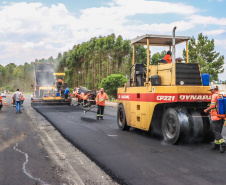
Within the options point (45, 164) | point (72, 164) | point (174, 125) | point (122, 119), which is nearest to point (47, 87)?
point (122, 119)

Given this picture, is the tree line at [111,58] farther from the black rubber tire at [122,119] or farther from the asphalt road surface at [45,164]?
the asphalt road surface at [45,164]

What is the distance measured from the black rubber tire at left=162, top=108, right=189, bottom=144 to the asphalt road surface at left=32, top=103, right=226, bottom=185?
0.25 meters

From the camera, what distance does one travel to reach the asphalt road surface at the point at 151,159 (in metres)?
4.95

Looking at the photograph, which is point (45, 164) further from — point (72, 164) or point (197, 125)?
point (197, 125)

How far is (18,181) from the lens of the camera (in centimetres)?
485

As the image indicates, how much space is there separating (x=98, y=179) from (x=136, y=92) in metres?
4.74

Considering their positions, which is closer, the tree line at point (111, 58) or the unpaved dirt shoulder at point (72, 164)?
the unpaved dirt shoulder at point (72, 164)

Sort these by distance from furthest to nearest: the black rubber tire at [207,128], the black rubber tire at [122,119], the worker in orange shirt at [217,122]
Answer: the black rubber tire at [122,119] < the black rubber tire at [207,128] < the worker in orange shirt at [217,122]

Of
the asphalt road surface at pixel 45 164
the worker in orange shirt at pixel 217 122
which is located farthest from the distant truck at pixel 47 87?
the worker in orange shirt at pixel 217 122

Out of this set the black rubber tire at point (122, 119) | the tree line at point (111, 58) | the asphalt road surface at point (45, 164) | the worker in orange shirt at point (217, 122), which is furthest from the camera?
the tree line at point (111, 58)

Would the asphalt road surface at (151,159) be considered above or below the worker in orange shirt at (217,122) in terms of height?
below

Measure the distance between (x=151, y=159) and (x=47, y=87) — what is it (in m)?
22.7

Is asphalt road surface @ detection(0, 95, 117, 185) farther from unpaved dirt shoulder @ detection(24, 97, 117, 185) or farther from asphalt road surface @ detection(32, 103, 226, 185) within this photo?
asphalt road surface @ detection(32, 103, 226, 185)

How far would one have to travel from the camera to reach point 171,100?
7.72 meters
